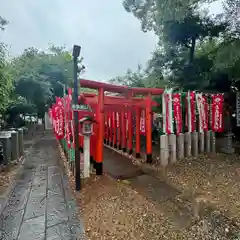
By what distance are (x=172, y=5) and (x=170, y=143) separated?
147 inches

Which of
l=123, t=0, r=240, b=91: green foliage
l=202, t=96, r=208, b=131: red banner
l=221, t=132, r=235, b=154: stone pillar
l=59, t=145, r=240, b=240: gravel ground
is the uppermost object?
l=123, t=0, r=240, b=91: green foliage

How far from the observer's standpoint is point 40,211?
12.1 ft

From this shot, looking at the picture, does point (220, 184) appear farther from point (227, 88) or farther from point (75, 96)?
point (227, 88)

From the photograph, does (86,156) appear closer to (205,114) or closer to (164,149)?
(164,149)

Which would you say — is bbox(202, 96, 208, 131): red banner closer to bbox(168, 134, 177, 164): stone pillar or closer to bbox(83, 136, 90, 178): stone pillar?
bbox(168, 134, 177, 164): stone pillar

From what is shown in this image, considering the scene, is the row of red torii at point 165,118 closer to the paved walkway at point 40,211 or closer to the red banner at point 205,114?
the red banner at point 205,114

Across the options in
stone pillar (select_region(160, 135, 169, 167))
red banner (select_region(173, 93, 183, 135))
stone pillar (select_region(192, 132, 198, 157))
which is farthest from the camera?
stone pillar (select_region(192, 132, 198, 157))

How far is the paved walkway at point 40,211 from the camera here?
2.97 metres

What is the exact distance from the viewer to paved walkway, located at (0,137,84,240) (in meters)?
2.97

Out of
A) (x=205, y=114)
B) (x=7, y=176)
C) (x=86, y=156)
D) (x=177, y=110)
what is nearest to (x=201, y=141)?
(x=205, y=114)

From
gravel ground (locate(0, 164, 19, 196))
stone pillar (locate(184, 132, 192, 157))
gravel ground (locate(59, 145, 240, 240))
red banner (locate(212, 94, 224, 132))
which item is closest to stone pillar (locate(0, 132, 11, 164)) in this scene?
gravel ground (locate(0, 164, 19, 196))

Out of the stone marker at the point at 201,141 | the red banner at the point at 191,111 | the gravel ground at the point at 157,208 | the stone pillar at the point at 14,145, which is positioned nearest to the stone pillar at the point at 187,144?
the red banner at the point at 191,111

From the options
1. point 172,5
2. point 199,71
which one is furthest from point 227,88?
point 172,5

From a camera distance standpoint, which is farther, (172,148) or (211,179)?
(172,148)
